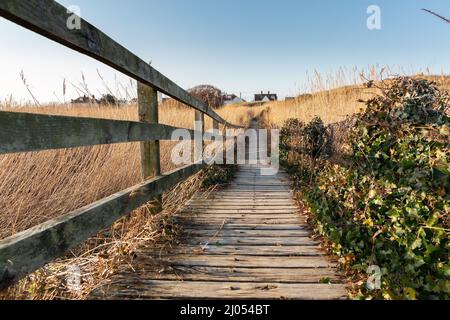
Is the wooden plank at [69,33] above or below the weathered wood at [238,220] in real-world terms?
above

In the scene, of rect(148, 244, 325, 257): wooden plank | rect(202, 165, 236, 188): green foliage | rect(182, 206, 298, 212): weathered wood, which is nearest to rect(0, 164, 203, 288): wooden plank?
rect(148, 244, 325, 257): wooden plank

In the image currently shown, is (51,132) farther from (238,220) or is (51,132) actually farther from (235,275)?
(238,220)

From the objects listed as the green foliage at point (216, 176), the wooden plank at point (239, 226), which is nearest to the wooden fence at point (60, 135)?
the wooden plank at point (239, 226)

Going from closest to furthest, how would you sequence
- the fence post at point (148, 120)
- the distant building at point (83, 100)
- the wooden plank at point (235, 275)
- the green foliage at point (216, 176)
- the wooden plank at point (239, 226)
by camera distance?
the wooden plank at point (235, 275)
the fence post at point (148, 120)
the wooden plank at point (239, 226)
the distant building at point (83, 100)
the green foliage at point (216, 176)

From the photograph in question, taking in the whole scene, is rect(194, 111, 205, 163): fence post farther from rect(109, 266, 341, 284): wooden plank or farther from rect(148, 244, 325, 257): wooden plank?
rect(109, 266, 341, 284): wooden plank

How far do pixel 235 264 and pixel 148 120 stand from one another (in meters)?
1.39

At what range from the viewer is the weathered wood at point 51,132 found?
1.16m

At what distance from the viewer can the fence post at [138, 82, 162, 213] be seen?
9.02 feet

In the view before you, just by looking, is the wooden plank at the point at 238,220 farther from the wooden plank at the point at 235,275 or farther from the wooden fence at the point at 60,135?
the wooden plank at the point at 235,275

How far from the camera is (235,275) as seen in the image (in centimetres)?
201

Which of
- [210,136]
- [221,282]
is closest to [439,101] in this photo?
[221,282]

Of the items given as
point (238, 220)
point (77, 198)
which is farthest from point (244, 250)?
point (77, 198)

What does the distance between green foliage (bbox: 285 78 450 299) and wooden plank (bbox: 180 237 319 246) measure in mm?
197

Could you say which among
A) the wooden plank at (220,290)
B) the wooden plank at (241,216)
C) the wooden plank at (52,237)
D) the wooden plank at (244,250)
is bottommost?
the wooden plank at (220,290)
